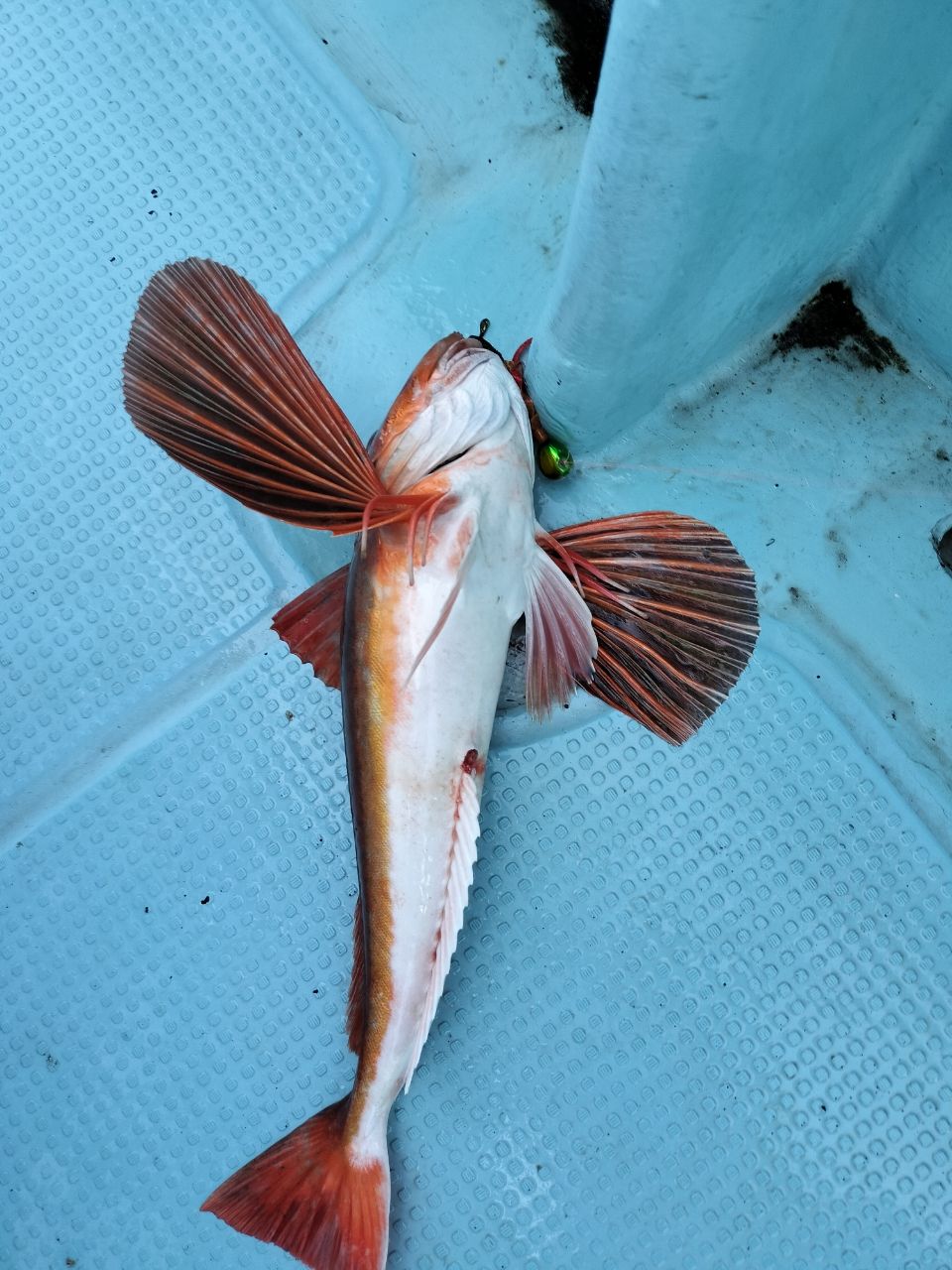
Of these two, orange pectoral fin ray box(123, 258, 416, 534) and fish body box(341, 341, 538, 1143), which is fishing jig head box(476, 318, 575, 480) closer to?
fish body box(341, 341, 538, 1143)

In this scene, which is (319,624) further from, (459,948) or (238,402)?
(459,948)

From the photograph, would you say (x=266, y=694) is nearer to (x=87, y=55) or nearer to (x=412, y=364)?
(x=412, y=364)

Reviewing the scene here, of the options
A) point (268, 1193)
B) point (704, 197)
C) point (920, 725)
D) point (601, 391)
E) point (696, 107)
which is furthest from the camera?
point (920, 725)

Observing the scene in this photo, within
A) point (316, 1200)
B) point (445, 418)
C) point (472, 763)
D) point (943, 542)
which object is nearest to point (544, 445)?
point (445, 418)

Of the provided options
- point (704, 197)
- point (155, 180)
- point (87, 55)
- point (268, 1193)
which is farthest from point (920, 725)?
point (87, 55)

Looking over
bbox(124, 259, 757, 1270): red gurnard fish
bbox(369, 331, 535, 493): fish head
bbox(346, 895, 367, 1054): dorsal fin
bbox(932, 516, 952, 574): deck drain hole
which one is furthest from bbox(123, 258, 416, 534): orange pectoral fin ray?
bbox(932, 516, 952, 574): deck drain hole

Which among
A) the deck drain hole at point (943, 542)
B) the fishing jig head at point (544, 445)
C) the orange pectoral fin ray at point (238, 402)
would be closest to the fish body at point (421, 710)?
the orange pectoral fin ray at point (238, 402)
